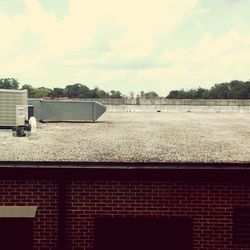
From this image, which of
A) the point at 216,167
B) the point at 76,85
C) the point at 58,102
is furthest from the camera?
the point at 76,85

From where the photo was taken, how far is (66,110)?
62.3 feet

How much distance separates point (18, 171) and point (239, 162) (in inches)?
176

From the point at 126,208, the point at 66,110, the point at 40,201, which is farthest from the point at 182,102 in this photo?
the point at 40,201

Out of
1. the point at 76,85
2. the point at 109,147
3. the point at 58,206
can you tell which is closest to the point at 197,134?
the point at 109,147

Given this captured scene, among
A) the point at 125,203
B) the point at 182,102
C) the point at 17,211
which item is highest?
the point at 182,102

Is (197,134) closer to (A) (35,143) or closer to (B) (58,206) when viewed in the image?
(A) (35,143)

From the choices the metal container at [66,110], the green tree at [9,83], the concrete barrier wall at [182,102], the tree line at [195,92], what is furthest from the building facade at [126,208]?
the green tree at [9,83]

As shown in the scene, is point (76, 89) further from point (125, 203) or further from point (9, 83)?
point (125, 203)

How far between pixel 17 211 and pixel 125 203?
2.26 meters

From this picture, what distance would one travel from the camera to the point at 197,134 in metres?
14.3

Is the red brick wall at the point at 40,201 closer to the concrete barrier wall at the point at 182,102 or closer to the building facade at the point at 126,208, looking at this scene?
the building facade at the point at 126,208

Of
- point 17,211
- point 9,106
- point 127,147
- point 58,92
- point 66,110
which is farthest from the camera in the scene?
point 58,92

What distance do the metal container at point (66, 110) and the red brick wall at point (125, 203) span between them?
976 centimetres

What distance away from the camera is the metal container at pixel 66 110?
18625 mm
